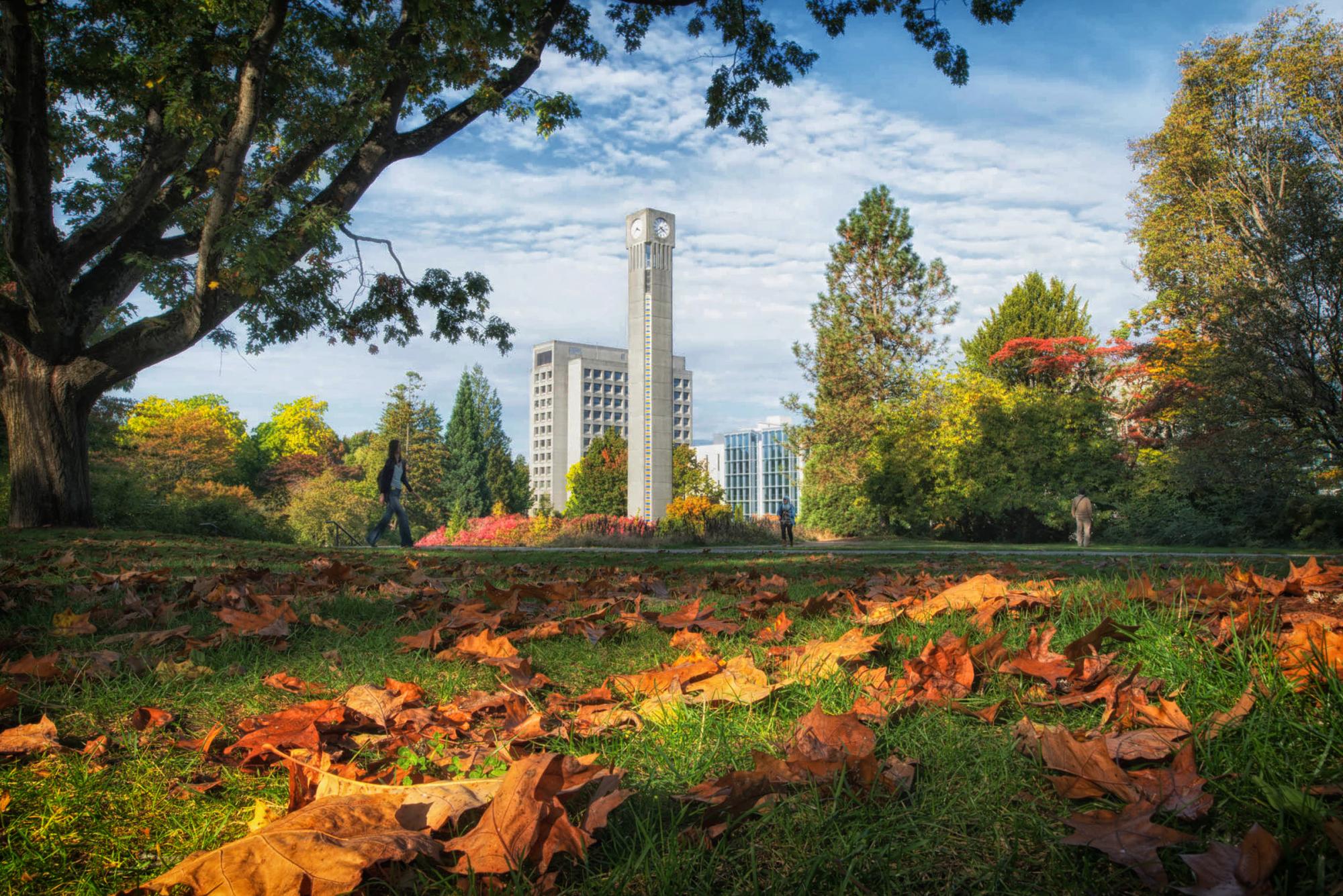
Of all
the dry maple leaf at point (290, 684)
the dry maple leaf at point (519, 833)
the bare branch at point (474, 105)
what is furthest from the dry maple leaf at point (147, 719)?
the bare branch at point (474, 105)

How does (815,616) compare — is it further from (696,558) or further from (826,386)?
(826,386)

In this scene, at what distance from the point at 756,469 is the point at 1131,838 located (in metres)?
79.6

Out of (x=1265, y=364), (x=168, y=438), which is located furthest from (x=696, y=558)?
(x=168, y=438)

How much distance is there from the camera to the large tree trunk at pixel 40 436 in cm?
1073

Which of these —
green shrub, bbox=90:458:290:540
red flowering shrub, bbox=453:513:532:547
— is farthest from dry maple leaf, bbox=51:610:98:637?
red flowering shrub, bbox=453:513:532:547

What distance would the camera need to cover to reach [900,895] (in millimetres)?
1068

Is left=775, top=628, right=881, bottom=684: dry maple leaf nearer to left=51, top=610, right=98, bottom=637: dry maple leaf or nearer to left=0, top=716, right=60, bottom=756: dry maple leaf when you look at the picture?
left=0, top=716, right=60, bottom=756: dry maple leaf

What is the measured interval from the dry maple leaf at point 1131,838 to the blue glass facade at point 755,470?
71.9 metres

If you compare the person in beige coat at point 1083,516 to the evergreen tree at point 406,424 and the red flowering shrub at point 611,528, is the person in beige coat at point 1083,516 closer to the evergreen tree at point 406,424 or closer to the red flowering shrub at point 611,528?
the red flowering shrub at point 611,528

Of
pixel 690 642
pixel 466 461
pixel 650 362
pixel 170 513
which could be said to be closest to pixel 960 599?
pixel 690 642

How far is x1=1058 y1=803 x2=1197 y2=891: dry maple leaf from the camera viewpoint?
1.05 meters

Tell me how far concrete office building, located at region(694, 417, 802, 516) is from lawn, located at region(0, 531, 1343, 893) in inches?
2738

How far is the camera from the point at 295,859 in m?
1.11

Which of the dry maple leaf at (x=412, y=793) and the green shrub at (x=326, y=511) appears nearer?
the dry maple leaf at (x=412, y=793)
